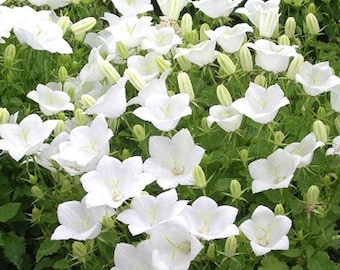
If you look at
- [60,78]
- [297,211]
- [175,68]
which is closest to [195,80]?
[175,68]

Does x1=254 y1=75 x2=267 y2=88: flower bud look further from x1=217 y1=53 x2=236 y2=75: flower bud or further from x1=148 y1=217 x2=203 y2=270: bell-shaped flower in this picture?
x1=148 y1=217 x2=203 y2=270: bell-shaped flower

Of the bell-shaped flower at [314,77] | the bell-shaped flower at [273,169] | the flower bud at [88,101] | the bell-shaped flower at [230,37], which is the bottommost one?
the bell-shaped flower at [273,169]

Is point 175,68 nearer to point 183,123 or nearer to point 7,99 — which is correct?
point 183,123

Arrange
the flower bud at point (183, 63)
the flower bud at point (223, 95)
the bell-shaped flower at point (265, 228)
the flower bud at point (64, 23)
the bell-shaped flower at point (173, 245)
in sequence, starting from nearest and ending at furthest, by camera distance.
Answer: the bell-shaped flower at point (173, 245) → the bell-shaped flower at point (265, 228) → the flower bud at point (223, 95) → the flower bud at point (183, 63) → the flower bud at point (64, 23)

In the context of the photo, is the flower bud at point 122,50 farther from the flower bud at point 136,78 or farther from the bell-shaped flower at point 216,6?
the bell-shaped flower at point 216,6

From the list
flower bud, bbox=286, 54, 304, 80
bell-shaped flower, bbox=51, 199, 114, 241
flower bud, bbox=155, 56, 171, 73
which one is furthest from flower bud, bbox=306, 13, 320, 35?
bell-shaped flower, bbox=51, 199, 114, 241

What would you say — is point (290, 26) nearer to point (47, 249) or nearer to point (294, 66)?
point (294, 66)

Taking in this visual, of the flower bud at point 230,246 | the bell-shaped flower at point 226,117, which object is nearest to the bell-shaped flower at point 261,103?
the bell-shaped flower at point 226,117
